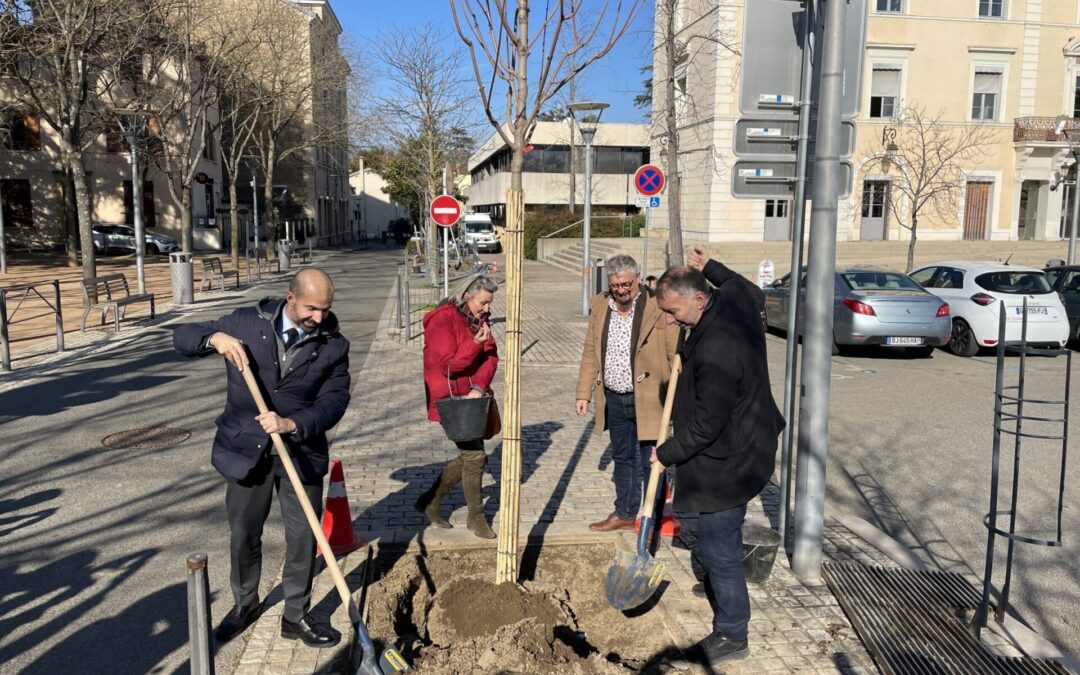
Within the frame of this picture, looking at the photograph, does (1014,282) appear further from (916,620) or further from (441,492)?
(441,492)

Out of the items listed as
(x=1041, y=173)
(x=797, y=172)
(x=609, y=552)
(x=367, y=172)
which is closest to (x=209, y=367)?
(x=609, y=552)

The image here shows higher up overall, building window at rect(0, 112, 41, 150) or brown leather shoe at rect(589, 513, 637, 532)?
building window at rect(0, 112, 41, 150)

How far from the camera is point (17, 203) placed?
39.8 meters

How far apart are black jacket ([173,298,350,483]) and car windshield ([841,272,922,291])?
36.4 ft

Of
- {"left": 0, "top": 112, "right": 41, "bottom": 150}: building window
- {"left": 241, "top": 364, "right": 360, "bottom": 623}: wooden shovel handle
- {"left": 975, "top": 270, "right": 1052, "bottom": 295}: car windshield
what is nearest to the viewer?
{"left": 241, "top": 364, "right": 360, "bottom": 623}: wooden shovel handle

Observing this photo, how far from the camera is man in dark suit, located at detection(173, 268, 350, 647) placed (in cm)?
356

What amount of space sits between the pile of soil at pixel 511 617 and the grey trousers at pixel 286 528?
0.41 meters

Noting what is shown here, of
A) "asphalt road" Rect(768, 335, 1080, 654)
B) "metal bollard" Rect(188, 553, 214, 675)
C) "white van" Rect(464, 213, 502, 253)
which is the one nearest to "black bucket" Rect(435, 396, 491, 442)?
"metal bollard" Rect(188, 553, 214, 675)

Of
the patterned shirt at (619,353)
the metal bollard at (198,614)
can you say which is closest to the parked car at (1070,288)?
the patterned shirt at (619,353)

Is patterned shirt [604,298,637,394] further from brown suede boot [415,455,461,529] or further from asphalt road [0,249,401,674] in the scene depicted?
asphalt road [0,249,401,674]

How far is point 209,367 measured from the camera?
11.0m

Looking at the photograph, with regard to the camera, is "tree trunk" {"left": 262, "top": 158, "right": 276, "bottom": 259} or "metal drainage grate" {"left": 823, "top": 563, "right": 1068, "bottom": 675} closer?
"metal drainage grate" {"left": 823, "top": 563, "right": 1068, "bottom": 675}

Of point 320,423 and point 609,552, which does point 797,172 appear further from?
point 320,423

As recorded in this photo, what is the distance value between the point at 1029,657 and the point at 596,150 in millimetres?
51534
